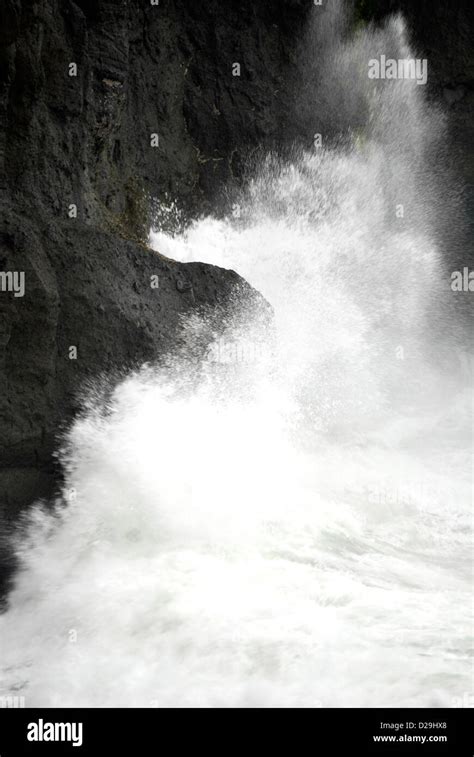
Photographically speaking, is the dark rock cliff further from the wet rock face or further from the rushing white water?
the rushing white water

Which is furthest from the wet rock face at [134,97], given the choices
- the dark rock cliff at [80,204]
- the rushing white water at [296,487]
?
the rushing white water at [296,487]

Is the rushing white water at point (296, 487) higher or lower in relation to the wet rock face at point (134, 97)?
lower

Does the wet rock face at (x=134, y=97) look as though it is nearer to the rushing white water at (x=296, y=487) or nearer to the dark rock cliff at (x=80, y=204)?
the dark rock cliff at (x=80, y=204)

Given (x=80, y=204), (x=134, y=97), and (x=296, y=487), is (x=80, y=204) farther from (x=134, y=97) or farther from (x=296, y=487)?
(x=296, y=487)

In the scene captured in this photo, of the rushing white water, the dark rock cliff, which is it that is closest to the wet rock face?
the dark rock cliff

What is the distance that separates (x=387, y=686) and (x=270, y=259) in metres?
4.59

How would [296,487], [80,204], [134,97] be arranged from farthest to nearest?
1. [134,97]
2. [296,487]
3. [80,204]

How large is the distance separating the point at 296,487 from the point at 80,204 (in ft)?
7.77

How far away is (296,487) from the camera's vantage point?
595cm

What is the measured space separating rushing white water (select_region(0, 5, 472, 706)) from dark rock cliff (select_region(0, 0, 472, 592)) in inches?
10.7

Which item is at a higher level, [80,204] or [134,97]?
[134,97]

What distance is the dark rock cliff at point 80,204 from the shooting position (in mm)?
4888

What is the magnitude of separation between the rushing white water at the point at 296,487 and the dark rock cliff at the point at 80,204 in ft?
0.89

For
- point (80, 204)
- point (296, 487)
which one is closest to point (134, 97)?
point (80, 204)
